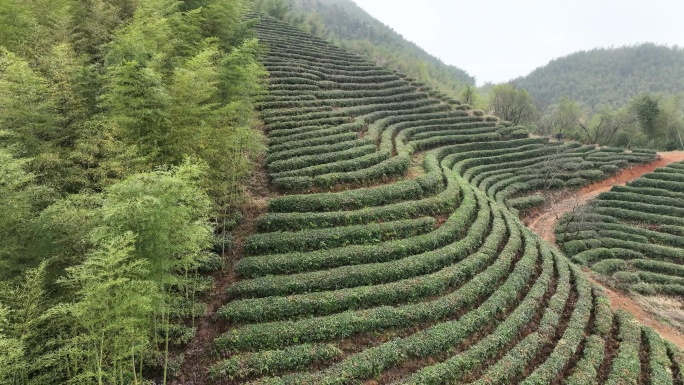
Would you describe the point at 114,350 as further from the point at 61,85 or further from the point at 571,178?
the point at 571,178

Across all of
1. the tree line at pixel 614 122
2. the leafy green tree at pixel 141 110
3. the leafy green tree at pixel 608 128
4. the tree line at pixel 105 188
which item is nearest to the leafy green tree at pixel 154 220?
the tree line at pixel 105 188

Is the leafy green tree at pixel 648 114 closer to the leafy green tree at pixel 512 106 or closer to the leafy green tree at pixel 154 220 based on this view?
the leafy green tree at pixel 512 106

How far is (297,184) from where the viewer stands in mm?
24562

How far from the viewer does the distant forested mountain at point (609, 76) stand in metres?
123

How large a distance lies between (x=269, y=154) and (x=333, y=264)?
12.2m

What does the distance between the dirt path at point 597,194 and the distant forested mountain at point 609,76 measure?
271ft

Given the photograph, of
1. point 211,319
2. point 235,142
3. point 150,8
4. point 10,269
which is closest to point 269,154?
point 235,142

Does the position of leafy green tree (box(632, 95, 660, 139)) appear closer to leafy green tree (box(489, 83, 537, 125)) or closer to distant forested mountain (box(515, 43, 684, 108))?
leafy green tree (box(489, 83, 537, 125))

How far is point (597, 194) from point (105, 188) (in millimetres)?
40732

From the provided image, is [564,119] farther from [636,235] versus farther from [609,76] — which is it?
[609,76]

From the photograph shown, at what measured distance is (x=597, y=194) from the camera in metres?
36.7

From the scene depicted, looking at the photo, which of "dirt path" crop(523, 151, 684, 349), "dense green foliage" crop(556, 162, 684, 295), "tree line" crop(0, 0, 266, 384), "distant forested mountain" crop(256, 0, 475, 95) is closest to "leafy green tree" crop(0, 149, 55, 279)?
"tree line" crop(0, 0, 266, 384)

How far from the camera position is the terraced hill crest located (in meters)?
14.7

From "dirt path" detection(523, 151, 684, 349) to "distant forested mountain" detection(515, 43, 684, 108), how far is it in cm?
8248
